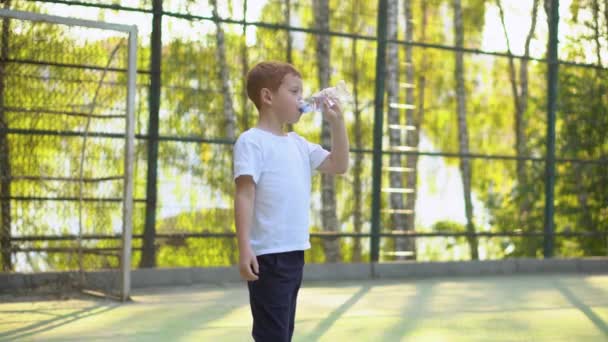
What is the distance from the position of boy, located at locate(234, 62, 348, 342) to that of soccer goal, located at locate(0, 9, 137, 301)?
3.62 meters

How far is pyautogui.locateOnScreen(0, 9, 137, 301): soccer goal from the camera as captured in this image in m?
7.29

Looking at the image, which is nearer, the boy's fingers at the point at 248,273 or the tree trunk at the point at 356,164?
the boy's fingers at the point at 248,273

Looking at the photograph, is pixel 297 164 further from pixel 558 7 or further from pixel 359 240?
pixel 558 7

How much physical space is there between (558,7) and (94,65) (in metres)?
4.92

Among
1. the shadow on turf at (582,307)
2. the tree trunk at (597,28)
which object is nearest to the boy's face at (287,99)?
the shadow on turf at (582,307)

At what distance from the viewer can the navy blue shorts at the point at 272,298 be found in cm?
360

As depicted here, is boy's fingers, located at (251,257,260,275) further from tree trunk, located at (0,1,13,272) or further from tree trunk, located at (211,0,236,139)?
tree trunk, located at (211,0,236,139)

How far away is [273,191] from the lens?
143 inches

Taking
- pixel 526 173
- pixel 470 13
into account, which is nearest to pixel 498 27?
pixel 470 13

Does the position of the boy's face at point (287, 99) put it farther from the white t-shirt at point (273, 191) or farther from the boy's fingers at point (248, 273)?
the boy's fingers at point (248, 273)

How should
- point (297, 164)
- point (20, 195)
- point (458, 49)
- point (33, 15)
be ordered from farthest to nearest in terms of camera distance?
point (458, 49)
point (20, 195)
point (33, 15)
point (297, 164)

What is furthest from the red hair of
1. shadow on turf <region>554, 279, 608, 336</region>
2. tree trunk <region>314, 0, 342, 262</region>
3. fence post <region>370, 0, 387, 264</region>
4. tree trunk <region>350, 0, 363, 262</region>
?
tree trunk <region>350, 0, 363, 262</region>

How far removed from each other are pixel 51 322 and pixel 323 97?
316 centimetres

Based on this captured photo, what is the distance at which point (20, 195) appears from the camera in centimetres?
730
